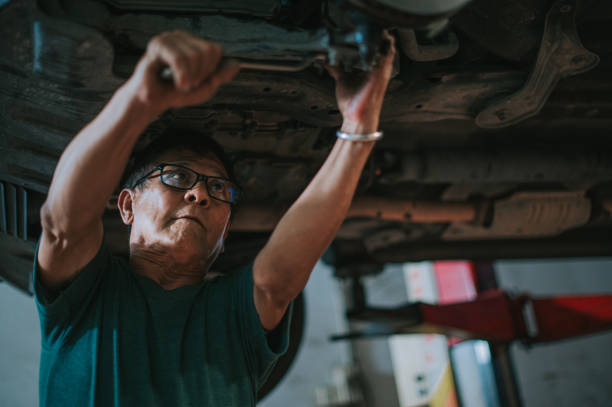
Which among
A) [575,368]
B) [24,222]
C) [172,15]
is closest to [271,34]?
[172,15]

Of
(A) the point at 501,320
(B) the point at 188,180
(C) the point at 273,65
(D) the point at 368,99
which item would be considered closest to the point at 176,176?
(B) the point at 188,180

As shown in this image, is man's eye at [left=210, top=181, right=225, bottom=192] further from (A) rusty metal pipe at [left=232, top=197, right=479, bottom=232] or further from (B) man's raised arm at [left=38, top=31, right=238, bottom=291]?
(A) rusty metal pipe at [left=232, top=197, right=479, bottom=232]

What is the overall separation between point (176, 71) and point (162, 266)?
1.55ft

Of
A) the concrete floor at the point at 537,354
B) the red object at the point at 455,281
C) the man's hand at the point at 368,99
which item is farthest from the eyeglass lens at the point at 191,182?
the red object at the point at 455,281

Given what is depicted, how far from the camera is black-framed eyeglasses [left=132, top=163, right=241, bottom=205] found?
1138 millimetres

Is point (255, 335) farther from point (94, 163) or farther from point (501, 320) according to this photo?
point (501, 320)

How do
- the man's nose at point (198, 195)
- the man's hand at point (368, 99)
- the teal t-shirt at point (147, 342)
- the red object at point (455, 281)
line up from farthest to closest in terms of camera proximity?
1. the red object at point (455, 281)
2. the man's nose at point (198, 195)
3. the man's hand at point (368, 99)
4. the teal t-shirt at point (147, 342)

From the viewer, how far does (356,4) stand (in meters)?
0.89

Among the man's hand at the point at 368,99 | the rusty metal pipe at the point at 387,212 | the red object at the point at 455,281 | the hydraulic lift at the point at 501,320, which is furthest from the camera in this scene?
the red object at the point at 455,281

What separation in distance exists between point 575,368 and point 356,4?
4140 mm

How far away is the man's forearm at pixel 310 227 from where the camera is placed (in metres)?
0.96

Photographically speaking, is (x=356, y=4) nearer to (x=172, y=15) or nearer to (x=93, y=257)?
(x=172, y=15)

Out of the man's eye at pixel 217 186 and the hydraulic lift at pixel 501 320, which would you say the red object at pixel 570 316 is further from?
the man's eye at pixel 217 186

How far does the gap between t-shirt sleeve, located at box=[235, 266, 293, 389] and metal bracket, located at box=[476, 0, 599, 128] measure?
33.0 inches
